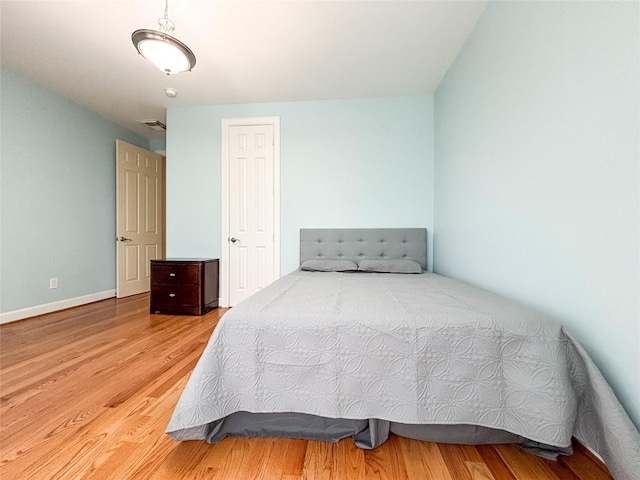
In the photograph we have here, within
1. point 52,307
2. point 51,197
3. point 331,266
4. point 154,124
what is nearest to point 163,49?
point 331,266

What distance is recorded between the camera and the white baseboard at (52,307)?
107 inches

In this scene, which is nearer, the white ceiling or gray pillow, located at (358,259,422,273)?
the white ceiling

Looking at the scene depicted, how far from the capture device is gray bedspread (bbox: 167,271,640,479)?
0.96 meters

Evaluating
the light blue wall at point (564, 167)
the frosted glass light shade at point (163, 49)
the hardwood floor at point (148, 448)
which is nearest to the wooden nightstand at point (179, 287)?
the hardwood floor at point (148, 448)

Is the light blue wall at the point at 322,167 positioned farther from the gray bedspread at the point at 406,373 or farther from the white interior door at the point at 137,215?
the gray bedspread at the point at 406,373

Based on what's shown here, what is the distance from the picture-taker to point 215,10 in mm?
1962

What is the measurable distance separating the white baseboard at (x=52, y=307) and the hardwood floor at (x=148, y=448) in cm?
136

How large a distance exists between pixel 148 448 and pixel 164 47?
2.15 metres

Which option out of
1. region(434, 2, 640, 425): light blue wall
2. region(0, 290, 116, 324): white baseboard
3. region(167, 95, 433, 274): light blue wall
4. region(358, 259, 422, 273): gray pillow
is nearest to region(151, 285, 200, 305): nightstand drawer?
region(167, 95, 433, 274): light blue wall

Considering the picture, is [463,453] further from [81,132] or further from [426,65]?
[81,132]

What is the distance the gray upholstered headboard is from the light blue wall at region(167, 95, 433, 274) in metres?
0.12

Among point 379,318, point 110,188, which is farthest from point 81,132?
point 379,318

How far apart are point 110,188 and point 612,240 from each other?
5.08m

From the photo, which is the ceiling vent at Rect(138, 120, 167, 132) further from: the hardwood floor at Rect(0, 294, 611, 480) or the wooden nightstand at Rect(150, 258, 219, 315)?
the hardwood floor at Rect(0, 294, 611, 480)
